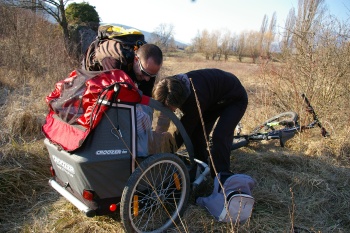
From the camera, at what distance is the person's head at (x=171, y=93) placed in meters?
2.60

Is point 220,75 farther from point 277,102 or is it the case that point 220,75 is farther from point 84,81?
point 277,102

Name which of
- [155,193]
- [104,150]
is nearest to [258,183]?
[155,193]

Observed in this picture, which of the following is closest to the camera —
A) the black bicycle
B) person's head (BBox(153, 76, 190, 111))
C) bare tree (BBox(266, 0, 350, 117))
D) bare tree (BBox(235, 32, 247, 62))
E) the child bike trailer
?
the child bike trailer

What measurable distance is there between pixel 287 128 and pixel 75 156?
3.73 m

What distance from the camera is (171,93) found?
2590mm

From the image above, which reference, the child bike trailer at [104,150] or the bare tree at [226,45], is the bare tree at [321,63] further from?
the bare tree at [226,45]

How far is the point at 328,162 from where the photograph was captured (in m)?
4.55

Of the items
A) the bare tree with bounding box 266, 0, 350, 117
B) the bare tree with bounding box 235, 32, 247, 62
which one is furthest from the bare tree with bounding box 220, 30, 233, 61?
the bare tree with bounding box 266, 0, 350, 117

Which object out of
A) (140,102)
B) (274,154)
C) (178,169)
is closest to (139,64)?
(140,102)

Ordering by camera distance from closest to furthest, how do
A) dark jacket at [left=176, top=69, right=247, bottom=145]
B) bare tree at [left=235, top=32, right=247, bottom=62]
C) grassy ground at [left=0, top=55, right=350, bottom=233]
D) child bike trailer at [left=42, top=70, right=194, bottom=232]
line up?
child bike trailer at [left=42, top=70, right=194, bottom=232], grassy ground at [left=0, top=55, right=350, bottom=233], dark jacket at [left=176, top=69, right=247, bottom=145], bare tree at [left=235, top=32, right=247, bottom=62]

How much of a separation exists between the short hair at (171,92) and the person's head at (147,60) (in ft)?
0.54

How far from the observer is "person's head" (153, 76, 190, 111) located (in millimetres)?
2596

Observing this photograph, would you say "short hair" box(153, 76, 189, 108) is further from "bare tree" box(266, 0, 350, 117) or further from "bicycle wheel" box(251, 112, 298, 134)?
"bare tree" box(266, 0, 350, 117)

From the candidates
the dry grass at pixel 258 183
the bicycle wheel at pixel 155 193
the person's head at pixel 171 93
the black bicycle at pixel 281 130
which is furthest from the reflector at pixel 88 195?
the black bicycle at pixel 281 130
